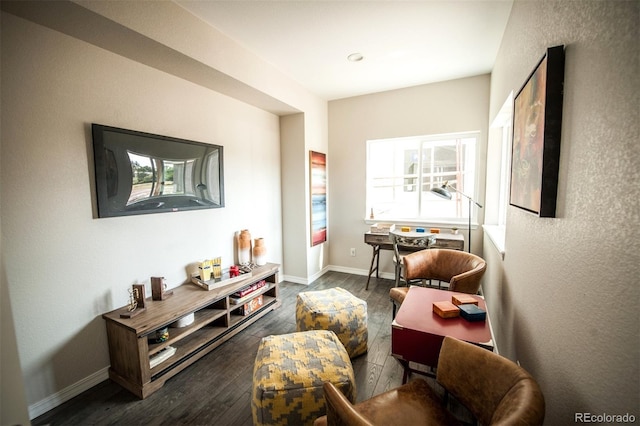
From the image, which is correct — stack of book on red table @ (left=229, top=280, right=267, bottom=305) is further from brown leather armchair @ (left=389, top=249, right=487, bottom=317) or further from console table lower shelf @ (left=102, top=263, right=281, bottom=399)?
brown leather armchair @ (left=389, top=249, right=487, bottom=317)

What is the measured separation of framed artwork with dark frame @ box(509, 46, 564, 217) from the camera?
105 centimetres

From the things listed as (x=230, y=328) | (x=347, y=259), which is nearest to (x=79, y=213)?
(x=230, y=328)

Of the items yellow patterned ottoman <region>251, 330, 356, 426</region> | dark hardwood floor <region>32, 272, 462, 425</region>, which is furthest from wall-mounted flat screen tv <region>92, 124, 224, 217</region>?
yellow patterned ottoman <region>251, 330, 356, 426</region>

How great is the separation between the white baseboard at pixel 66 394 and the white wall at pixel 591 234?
270 centimetres

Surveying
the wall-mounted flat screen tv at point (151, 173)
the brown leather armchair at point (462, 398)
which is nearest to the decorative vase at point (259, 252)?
the wall-mounted flat screen tv at point (151, 173)

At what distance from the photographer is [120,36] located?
175 cm

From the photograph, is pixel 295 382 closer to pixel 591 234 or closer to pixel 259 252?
pixel 591 234

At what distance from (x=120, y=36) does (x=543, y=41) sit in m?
2.49

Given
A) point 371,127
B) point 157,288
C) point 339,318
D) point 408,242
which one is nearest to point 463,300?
point 339,318

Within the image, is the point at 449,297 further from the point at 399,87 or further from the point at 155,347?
the point at 399,87

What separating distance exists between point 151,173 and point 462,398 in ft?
8.26

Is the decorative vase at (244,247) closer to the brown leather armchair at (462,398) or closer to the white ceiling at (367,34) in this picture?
the white ceiling at (367,34)

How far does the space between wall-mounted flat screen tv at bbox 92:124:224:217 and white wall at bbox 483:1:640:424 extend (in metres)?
2.61

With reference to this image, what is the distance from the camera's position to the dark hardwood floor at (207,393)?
5.31 ft
